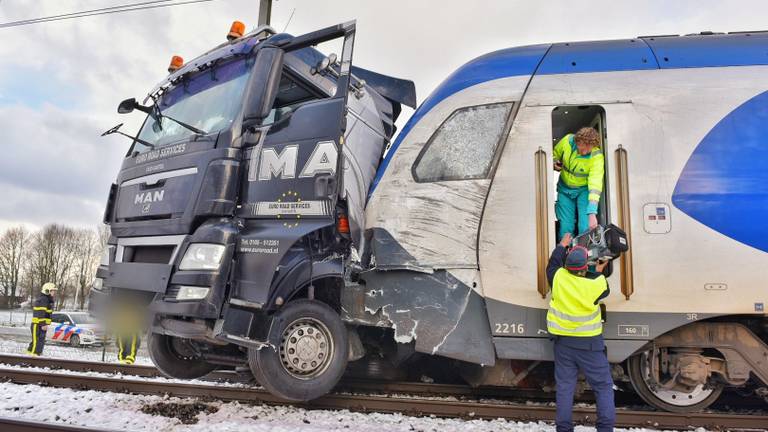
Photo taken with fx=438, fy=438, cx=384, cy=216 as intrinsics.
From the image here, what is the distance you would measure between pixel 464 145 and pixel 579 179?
110 centimetres

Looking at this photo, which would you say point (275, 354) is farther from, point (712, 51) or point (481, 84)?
point (712, 51)

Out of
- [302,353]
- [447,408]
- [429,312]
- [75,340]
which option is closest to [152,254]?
[302,353]

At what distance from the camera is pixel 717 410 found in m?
4.24

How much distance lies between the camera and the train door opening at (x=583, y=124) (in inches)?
150

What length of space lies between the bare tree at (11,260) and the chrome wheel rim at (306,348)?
63.7 metres

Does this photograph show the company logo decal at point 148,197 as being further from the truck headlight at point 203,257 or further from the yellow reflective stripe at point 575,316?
the yellow reflective stripe at point 575,316

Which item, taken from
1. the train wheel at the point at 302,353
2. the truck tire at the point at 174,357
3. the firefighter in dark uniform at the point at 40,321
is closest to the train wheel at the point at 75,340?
the firefighter in dark uniform at the point at 40,321

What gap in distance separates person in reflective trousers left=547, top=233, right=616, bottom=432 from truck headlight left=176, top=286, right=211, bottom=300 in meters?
2.66

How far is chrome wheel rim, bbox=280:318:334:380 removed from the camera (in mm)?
3525

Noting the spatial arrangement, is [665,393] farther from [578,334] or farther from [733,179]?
[733,179]

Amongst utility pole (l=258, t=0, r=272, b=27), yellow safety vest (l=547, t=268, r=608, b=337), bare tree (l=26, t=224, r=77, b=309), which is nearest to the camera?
yellow safety vest (l=547, t=268, r=608, b=337)

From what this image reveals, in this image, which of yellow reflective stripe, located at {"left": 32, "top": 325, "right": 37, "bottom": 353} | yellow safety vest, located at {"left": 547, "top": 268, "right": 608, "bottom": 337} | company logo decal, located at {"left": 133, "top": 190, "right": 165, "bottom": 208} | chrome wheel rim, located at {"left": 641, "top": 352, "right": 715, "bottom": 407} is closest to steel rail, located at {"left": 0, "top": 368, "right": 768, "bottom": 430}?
chrome wheel rim, located at {"left": 641, "top": 352, "right": 715, "bottom": 407}

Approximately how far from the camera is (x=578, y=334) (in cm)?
330

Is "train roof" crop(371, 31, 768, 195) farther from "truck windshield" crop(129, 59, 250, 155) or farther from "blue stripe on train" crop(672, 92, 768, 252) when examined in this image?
"truck windshield" crop(129, 59, 250, 155)
